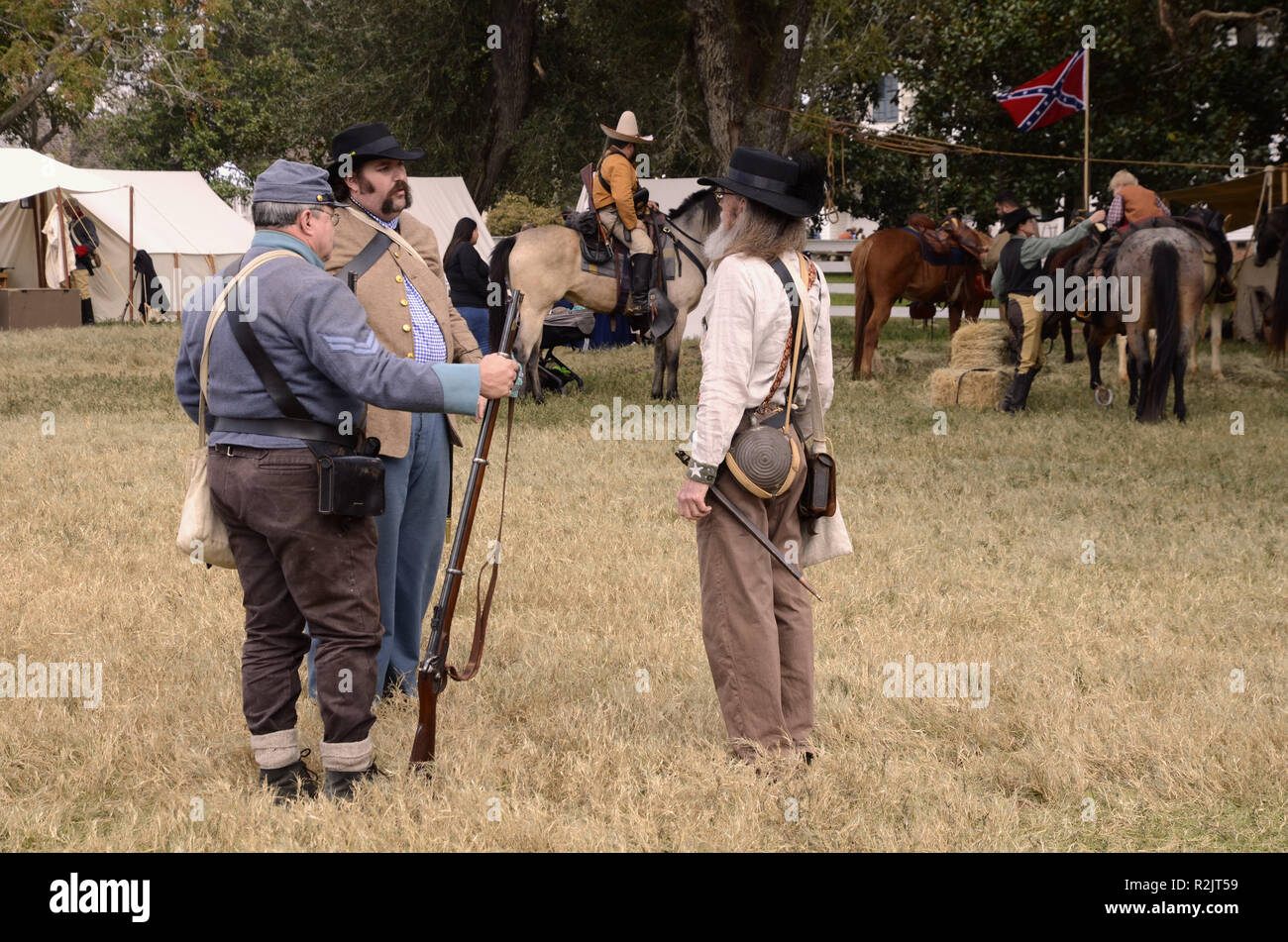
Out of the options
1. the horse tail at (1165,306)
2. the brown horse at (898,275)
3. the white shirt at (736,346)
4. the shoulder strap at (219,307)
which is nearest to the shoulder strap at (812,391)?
the white shirt at (736,346)

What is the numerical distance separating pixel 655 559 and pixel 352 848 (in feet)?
12.0

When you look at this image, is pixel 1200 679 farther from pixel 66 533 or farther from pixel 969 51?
pixel 969 51

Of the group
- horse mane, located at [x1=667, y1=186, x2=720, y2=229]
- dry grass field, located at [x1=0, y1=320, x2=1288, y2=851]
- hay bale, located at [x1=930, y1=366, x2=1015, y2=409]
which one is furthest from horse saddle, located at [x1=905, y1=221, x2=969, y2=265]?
dry grass field, located at [x1=0, y1=320, x2=1288, y2=851]

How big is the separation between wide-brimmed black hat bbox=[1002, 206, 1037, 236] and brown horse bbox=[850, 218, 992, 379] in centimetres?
Answer: 266

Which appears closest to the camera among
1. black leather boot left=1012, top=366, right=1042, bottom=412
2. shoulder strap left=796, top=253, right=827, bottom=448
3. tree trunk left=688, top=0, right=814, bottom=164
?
shoulder strap left=796, top=253, right=827, bottom=448

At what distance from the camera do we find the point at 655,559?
7422mm

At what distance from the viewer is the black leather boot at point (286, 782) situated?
4.25m

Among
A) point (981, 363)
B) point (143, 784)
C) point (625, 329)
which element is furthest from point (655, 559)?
point (625, 329)

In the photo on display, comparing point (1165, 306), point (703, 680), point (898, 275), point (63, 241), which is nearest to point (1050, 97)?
point (898, 275)

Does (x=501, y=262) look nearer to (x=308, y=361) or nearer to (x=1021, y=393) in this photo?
(x=1021, y=393)

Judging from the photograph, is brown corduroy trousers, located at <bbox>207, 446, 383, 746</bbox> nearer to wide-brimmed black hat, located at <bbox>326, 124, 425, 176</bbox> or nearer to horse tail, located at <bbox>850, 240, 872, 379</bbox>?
wide-brimmed black hat, located at <bbox>326, 124, 425, 176</bbox>

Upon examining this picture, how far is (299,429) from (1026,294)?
11.4 m

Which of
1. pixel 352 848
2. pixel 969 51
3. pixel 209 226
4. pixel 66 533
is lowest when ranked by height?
pixel 352 848

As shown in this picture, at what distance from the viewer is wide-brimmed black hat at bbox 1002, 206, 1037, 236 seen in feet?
48.4
